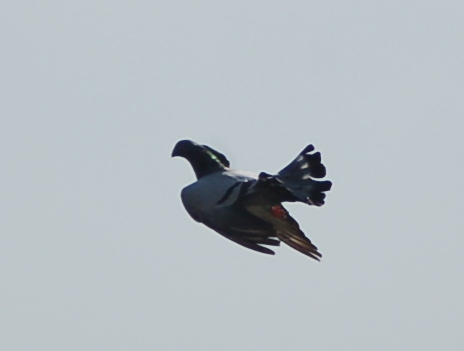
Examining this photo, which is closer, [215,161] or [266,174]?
[266,174]

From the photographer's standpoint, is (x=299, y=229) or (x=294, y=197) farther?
(x=299, y=229)

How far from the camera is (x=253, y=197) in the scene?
15.2 m

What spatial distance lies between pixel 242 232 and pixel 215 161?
1189 millimetres

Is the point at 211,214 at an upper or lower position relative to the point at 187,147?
lower

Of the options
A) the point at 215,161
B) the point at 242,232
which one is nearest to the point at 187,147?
the point at 215,161

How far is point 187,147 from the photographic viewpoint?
16.7 metres

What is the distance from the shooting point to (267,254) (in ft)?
51.6

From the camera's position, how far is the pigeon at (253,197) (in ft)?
49.3

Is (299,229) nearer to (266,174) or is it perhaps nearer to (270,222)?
(270,222)

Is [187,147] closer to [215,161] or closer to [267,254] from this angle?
[215,161]

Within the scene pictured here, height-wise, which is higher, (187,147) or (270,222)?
(187,147)

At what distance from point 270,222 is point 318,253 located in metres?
0.79

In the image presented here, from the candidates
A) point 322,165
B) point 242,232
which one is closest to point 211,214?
point 242,232

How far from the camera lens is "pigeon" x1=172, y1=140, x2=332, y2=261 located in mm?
15039
